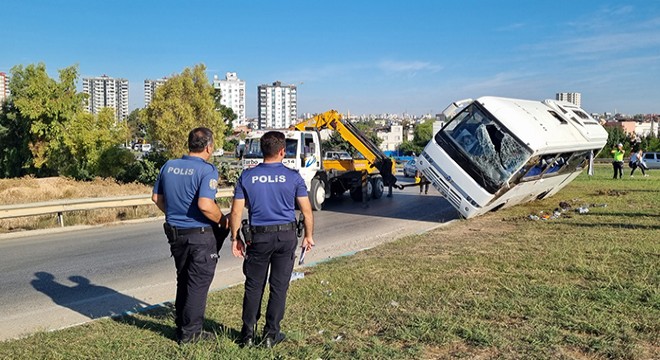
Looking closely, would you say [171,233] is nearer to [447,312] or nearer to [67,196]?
[447,312]

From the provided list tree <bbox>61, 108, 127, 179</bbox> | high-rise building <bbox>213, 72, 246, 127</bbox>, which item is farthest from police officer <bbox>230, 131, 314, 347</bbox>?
high-rise building <bbox>213, 72, 246, 127</bbox>

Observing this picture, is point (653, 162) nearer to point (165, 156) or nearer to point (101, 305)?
point (165, 156)

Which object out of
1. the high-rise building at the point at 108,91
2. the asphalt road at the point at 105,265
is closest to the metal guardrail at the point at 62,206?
the asphalt road at the point at 105,265

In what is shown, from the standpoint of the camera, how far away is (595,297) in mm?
5742

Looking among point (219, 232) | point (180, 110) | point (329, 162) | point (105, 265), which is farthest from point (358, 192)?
point (219, 232)

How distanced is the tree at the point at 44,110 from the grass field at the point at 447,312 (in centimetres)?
2532

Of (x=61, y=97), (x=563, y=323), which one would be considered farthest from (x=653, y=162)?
(x=563, y=323)

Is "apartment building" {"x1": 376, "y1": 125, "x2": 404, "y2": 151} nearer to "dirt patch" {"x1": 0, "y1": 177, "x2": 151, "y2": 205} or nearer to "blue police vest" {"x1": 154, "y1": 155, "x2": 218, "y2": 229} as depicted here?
"dirt patch" {"x1": 0, "y1": 177, "x2": 151, "y2": 205}

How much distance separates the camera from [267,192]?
4523 millimetres

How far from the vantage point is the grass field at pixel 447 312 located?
440 centimetres

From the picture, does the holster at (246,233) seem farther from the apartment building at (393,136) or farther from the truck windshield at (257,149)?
the apartment building at (393,136)

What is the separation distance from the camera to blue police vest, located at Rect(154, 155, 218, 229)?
4629 millimetres

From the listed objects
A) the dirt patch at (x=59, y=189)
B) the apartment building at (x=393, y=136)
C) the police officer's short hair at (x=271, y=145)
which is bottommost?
the dirt patch at (x=59, y=189)

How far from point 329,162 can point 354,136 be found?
1468mm
